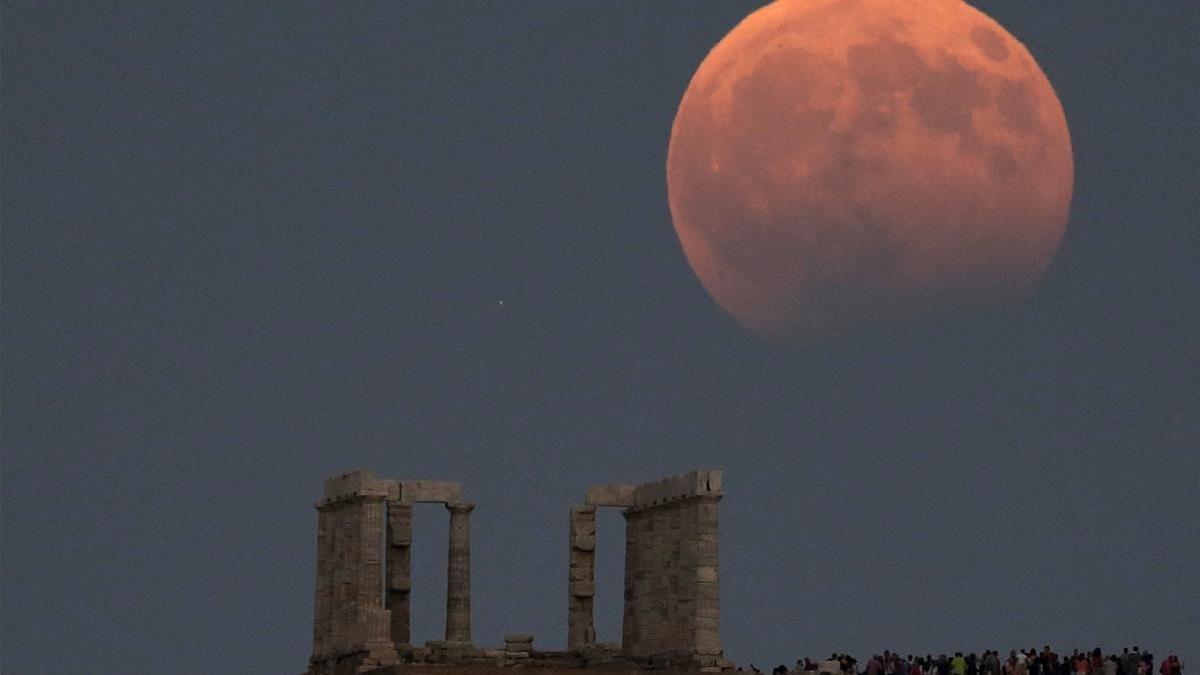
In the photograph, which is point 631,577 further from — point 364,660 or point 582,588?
point 364,660

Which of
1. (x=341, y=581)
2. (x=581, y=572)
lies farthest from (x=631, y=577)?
(x=341, y=581)

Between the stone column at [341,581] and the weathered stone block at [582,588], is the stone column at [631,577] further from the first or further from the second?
the stone column at [341,581]

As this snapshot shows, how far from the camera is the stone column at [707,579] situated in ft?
493

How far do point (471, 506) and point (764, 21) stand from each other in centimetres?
1740

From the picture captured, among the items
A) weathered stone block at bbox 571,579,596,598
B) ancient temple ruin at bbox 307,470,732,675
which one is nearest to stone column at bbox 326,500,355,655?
ancient temple ruin at bbox 307,470,732,675

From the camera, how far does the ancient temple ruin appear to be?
493ft

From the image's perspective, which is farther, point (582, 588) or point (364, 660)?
point (582, 588)

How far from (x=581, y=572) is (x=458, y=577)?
3.56 m

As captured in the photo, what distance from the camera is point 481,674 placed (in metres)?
149

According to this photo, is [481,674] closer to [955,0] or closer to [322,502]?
[322,502]

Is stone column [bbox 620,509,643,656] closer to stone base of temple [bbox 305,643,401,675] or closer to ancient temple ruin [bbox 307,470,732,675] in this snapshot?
ancient temple ruin [bbox 307,470,732,675]

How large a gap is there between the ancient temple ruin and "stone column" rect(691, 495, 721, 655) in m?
0.03

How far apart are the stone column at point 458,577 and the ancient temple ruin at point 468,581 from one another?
0.09 ft

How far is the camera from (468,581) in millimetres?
154750
